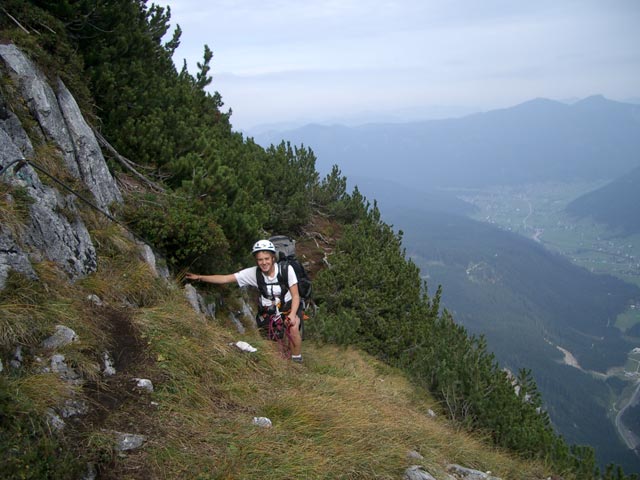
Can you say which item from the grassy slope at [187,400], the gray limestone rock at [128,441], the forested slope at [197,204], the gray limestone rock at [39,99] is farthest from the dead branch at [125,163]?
the gray limestone rock at [128,441]

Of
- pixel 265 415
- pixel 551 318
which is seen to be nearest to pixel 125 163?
pixel 265 415

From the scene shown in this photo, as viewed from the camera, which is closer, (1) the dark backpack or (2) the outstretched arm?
(1) the dark backpack

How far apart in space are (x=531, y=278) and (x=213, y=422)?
183137 millimetres

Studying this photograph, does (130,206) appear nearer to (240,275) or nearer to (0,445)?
(240,275)

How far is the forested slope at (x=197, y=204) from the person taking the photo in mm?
7078

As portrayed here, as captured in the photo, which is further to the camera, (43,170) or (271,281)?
(271,281)

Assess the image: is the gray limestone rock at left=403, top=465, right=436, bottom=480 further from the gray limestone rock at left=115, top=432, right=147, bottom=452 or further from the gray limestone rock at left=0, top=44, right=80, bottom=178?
the gray limestone rock at left=0, top=44, right=80, bottom=178

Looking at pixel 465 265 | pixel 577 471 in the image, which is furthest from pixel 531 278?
pixel 577 471

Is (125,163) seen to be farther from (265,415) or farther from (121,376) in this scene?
(265,415)

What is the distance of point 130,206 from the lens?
23.6 ft

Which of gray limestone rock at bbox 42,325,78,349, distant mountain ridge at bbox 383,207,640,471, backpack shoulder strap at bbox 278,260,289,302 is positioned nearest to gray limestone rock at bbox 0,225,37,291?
gray limestone rock at bbox 42,325,78,349

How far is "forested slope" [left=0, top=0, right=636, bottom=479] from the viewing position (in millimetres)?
7078

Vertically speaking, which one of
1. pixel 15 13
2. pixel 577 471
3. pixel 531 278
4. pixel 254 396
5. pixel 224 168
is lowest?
pixel 531 278

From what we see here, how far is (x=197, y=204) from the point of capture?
7590mm
